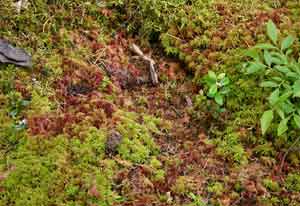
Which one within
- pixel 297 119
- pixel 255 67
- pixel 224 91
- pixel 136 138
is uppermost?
pixel 255 67

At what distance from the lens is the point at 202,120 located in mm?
3666

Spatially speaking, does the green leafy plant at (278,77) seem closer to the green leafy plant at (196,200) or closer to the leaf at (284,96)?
the leaf at (284,96)

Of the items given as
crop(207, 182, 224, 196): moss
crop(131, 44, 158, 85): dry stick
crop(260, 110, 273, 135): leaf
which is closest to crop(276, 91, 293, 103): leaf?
crop(260, 110, 273, 135): leaf

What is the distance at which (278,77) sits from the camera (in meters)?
3.39

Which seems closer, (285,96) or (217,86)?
(285,96)

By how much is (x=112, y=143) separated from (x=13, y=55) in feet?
3.66

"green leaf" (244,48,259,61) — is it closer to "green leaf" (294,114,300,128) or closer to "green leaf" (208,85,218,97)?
"green leaf" (208,85,218,97)

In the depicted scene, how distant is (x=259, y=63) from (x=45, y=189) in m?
1.86

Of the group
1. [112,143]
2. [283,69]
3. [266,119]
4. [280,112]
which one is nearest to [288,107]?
[280,112]

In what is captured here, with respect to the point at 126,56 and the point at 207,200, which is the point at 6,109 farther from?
the point at 207,200

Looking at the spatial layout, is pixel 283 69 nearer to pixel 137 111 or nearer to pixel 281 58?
pixel 281 58

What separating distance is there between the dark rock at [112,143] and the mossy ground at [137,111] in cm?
4

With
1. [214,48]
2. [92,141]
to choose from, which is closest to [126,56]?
[214,48]

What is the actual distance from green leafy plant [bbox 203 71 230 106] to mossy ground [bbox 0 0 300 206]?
8cm
